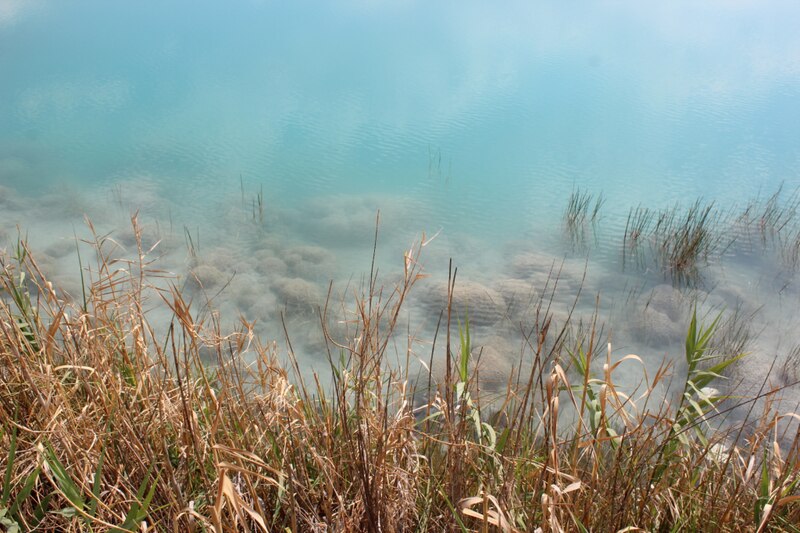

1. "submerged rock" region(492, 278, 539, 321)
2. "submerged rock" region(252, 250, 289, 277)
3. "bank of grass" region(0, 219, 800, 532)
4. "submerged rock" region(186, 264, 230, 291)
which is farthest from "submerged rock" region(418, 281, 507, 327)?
"bank of grass" region(0, 219, 800, 532)

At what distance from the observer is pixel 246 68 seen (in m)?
7.36

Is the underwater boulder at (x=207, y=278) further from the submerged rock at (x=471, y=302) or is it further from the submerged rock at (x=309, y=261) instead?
the submerged rock at (x=471, y=302)

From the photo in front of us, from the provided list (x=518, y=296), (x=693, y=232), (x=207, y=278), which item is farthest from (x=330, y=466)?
(x=693, y=232)

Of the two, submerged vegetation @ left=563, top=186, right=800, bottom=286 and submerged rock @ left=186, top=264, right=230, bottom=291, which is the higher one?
submerged vegetation @ left=563, top=186, right=800, bottom=286

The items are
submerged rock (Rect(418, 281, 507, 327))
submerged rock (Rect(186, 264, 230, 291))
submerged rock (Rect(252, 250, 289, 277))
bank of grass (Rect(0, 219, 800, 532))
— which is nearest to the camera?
bank of grass (Rect(0, 219, 800, 532))

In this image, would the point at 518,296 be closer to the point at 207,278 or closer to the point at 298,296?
the point at 298,296

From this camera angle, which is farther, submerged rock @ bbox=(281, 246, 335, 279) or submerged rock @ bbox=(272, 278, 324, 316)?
submerged rock @ bbox=(281, 246, 335, 279)

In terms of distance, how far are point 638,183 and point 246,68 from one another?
4.62 metres

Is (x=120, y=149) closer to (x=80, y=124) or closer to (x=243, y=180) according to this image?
(x=80, y=124)

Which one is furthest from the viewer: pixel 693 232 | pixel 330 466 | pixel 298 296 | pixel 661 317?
pixel 693 232

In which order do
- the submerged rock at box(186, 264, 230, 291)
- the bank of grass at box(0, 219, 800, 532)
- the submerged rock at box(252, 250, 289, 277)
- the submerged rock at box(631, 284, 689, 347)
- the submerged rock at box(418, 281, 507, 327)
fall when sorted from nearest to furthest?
1. the bank of grass at box(0, 219, 800, 532)
2. the submerged rock at box(631, 284, 689, 347)
3. the submerged rock at box(418, 281, 507, 327)
4. the submerged rock at box(186, 264, 230, 291)
5. the submerged rock at box(252, 250, 289, 277)

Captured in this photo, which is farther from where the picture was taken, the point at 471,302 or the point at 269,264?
the point at 269,264

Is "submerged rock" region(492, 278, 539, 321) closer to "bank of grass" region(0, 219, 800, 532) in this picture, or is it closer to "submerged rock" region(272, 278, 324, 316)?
"submerged rock" region(272, 278, 324, 316)

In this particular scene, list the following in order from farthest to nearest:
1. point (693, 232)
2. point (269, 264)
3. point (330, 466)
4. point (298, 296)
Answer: point (693, 232)
point (269, 264)
point (298, 296)
point (330, 466)
